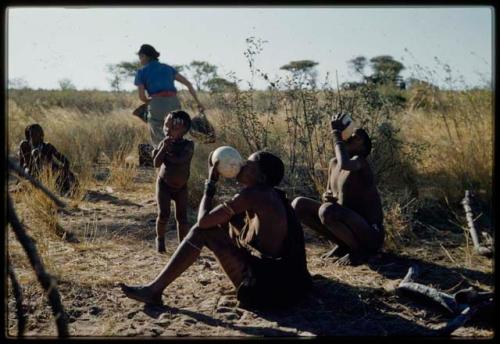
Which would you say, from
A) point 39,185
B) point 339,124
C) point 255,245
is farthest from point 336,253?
point 39,185

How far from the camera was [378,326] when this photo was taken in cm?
403

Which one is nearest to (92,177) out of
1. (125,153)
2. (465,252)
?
(125,153)

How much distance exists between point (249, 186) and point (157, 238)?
1965 millimetres

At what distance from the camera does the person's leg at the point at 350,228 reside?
5074 millimetres

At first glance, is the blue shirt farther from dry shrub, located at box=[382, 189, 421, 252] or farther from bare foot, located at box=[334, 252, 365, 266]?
bare foot, located at box=[334, 252, 365, 266]

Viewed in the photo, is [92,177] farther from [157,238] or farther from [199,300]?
[199,300]

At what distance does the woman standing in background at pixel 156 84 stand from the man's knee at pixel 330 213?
12.3 ft

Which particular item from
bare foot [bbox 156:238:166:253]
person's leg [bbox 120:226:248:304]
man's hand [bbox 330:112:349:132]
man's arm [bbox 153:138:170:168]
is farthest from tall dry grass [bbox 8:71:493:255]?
person's leg [bbox 120:226:248:304]

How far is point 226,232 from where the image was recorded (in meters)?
4.23

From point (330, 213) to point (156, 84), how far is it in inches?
169

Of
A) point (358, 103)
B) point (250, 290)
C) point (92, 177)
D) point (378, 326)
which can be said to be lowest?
point (378, 326)

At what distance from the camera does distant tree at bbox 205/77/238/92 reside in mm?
7703

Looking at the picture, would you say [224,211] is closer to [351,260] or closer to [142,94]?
[351,260]

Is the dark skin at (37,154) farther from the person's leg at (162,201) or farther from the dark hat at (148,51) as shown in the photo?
the person's leg at (162,201)
